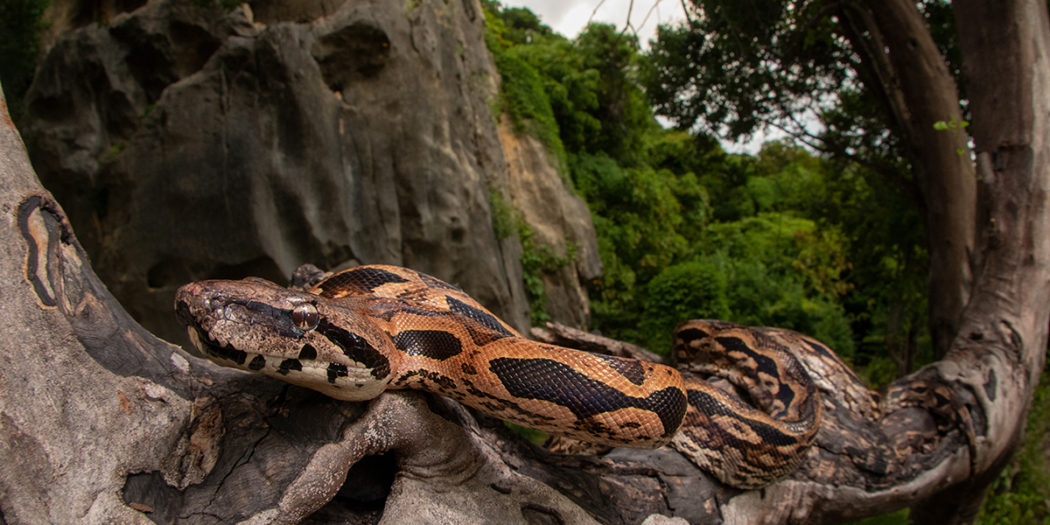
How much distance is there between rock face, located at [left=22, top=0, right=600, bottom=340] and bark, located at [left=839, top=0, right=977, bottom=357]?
4810 millimetres

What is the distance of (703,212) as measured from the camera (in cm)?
1211

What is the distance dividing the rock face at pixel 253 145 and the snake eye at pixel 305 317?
194 inches

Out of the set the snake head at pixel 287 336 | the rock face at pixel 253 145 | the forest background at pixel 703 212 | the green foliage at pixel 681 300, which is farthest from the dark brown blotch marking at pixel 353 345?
the green foliage at pixel 681 300

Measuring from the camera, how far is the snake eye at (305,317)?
1569 mm

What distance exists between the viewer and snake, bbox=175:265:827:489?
1522 mm

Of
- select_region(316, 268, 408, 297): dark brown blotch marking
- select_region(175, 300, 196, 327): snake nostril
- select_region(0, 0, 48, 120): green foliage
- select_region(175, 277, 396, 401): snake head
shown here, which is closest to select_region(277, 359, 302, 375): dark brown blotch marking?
select_region(175, 277, 396, 401): snake head

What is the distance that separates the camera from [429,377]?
1873 mm

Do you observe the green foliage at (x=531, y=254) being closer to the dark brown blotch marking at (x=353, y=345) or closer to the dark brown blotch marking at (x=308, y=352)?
the dark brown blotch marking at (x=353, y=345)

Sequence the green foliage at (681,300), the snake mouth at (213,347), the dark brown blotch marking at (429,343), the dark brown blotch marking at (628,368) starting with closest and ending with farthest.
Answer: the snake mouth at (213,347), the dark brown blotch marking at (429,343), the dark brown blotch marking at (628,368), the green foliage at (681,300)

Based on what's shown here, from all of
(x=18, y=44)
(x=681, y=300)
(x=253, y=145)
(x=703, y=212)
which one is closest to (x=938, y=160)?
(x=681, y=300)

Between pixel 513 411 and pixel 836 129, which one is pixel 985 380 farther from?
pixel 836 129

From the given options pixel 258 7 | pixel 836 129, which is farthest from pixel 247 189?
pixel 836 129

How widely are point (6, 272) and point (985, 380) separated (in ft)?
15.9

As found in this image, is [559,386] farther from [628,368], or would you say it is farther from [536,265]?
[536,265]
